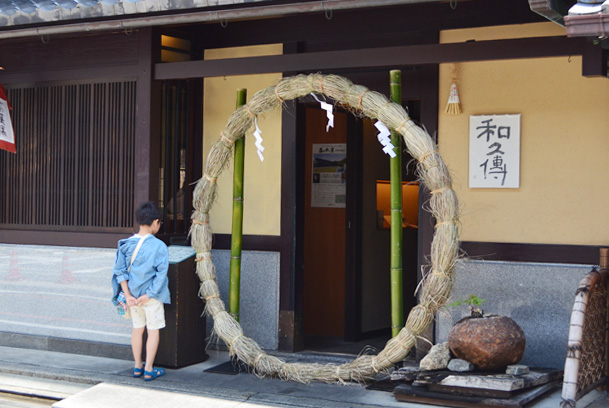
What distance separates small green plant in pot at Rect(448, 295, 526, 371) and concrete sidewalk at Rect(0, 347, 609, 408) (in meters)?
0.46

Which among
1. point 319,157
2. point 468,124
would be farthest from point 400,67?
point 319,157

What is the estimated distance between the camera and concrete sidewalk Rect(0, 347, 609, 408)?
22.4ft

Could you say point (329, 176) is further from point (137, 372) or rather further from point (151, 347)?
point (137, 372)

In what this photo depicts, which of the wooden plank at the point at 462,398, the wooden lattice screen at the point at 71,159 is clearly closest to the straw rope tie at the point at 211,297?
the wooden lattice screen at the point at 71,159

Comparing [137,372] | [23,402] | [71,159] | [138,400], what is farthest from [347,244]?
[23,402]

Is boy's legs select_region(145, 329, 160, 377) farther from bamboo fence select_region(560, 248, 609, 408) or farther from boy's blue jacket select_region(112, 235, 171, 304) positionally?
bamboo fence select_region(560, 248, 609, 408)

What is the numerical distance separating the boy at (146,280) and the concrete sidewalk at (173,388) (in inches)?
14.2

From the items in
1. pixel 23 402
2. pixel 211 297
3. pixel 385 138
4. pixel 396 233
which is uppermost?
pixel 385 138

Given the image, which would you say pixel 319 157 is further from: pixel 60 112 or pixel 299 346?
pixel 60 112

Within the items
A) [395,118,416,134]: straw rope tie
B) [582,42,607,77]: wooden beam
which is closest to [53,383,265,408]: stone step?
[395,118,416,134]: straw rope tie

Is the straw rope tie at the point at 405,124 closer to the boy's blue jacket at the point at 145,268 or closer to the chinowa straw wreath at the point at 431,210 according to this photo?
the chinowa straw wreath at the point at 431,210

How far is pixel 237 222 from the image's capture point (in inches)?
325

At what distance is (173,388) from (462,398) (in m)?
2.59

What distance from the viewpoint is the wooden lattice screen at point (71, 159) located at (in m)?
8.88
